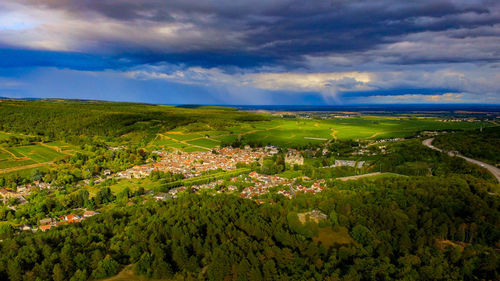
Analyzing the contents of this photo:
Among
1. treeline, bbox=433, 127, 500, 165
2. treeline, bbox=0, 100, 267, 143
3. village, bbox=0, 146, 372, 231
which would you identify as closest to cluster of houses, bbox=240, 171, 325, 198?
village, bbox=0, 146, 372, 231

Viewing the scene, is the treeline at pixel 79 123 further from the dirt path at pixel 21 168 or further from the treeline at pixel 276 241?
the treeline at pixel 276 241

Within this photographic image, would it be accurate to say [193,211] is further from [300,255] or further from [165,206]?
[300,255]

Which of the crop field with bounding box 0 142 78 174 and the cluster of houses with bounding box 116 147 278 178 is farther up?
the crop field with bounding box 0 142 78 174

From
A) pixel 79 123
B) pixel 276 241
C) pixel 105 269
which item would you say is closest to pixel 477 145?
pixel 276 241

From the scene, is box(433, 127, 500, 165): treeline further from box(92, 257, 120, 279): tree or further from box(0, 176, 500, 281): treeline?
box(92, 257, 120, 279): tree

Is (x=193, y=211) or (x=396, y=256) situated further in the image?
(x=193, y=211)

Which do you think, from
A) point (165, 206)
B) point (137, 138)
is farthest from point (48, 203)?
point (137, 138)
